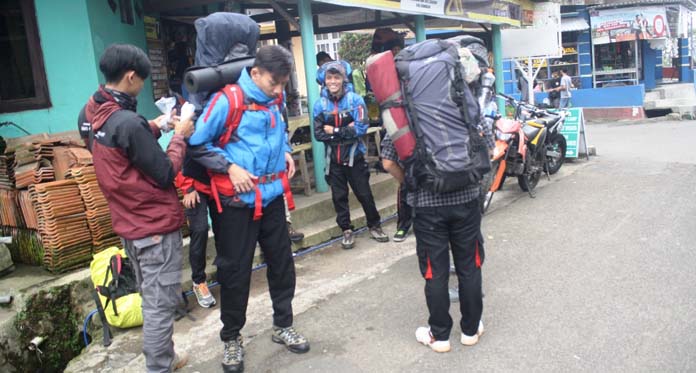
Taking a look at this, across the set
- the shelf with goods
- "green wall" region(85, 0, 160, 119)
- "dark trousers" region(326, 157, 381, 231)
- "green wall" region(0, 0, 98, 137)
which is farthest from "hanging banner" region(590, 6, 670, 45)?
"green wall" region(0, 0, 98, 137)

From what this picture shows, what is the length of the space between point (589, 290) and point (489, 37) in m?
8.26

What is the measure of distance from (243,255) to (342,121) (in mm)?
2614

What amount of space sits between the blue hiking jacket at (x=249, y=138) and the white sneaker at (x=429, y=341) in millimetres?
1296

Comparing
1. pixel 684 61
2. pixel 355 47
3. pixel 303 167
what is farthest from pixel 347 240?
pixel 684 61

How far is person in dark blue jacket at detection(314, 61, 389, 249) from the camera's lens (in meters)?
5.71

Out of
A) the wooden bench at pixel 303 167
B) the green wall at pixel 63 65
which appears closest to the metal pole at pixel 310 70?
the wooden bench at pixel 303 167

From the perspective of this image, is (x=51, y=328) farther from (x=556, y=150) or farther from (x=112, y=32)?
(x=556, y=150)

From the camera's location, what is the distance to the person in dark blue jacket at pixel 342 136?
5.71 m

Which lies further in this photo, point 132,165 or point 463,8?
point 463,8

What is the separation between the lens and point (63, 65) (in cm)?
611

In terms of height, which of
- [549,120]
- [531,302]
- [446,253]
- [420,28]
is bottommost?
[531,302]

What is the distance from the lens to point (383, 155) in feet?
11.6

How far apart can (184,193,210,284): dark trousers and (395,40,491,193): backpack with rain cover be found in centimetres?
189

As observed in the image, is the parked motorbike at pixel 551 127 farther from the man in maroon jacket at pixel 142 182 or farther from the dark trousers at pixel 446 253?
the man in maroon jacket at pixel 142 182
